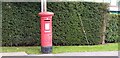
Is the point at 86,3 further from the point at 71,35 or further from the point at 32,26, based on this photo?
the point at 32,26

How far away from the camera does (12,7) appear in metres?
10.7

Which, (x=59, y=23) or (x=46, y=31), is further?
(x=59, y=23)

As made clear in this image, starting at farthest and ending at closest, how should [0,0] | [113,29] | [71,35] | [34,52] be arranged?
[113,29] < [71,35] < [0,0] < [34,52]

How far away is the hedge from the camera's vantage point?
1077 centimetres

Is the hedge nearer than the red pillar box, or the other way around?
the red pillar box

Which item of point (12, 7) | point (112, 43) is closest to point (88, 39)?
point (112, 43)

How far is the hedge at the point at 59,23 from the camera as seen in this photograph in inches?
424

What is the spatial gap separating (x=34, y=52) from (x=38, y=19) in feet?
5.37

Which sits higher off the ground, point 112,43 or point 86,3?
point 86,3

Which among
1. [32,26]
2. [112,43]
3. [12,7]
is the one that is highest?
[12,7]

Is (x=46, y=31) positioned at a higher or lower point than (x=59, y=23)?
lower

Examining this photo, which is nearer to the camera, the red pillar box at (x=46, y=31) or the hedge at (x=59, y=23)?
the red pillar box at (x=46, y=31)

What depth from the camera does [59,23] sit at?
1105cm

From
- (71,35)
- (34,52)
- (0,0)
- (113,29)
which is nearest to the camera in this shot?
(34,52)
